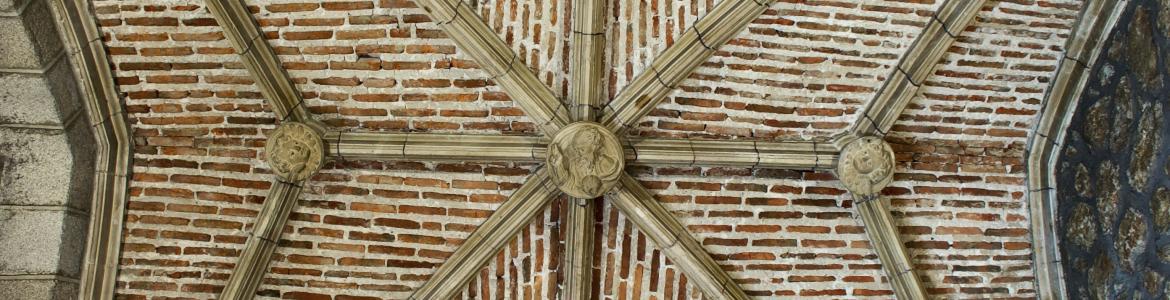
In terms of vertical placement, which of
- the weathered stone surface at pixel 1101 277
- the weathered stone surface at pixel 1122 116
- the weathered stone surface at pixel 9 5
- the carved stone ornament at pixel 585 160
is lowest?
the weathered stone surface at pixel 1101 277

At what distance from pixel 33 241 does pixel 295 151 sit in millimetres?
1381

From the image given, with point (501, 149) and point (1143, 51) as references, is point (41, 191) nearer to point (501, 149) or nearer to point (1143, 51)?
point (501, 149)

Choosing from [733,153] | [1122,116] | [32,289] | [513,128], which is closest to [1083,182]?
[1122,116]

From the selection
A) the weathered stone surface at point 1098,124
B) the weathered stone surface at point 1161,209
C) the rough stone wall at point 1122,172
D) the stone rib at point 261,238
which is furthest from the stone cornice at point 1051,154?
the stone rib at point 261,238

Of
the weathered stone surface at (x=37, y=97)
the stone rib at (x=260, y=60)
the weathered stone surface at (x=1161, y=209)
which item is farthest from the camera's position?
the stone rib at (x=260, y=60)

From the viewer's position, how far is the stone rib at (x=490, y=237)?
4.38 meters

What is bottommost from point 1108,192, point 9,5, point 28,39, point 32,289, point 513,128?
point 32,289

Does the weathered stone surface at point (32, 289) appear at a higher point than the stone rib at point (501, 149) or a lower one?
lower

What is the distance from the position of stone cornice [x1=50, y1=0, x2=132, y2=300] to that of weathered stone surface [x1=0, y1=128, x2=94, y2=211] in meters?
0.15

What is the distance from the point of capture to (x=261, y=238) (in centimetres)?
444

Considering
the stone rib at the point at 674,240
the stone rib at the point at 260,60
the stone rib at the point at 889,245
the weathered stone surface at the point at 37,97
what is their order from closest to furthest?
the weathered stone surface at the point at 37,97 → the stone rib at the point at 260,60 → the stone rib at the point at 674,240 → the stone rib at the point at 889,245

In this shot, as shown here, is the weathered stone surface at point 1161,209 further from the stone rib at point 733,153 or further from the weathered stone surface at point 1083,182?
the stone rib at point 733,153

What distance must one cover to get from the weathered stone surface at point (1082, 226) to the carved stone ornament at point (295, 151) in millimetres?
3871

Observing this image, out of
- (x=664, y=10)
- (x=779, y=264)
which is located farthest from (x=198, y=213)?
(x=779, y=264)
